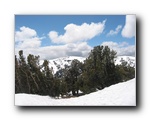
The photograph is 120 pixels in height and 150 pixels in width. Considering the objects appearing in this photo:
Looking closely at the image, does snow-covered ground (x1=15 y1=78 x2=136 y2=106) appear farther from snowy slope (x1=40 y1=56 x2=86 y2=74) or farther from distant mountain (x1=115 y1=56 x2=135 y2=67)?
snowy slope (x1=40 y1=56 x2=86 y2=74)

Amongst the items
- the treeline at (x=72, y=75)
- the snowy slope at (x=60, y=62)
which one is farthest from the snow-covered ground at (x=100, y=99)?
the snowy slope at (x=60, y=62)

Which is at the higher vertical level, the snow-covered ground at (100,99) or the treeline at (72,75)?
the treeline at (72,75)

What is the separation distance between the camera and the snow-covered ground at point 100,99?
10.6 feet

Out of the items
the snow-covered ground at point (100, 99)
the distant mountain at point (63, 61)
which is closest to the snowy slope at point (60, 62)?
the distant mountain at point (63, 61)

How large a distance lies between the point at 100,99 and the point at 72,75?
33 centimetres

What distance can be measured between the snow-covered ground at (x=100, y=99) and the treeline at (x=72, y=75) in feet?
0.15

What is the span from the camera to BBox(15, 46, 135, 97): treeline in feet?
10.8

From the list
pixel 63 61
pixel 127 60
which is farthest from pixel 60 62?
pixel 127 60

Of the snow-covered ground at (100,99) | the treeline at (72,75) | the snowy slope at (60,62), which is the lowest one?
Answer: the snow-covered ground at (100,99)

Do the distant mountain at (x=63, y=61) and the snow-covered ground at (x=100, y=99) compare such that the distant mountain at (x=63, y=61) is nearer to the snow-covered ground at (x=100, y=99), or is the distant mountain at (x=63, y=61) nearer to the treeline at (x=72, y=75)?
the treeline at (x=72, y=75)

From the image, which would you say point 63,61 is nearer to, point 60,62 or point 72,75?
point 60,62

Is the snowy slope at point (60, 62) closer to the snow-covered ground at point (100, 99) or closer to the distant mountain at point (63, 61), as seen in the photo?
the distant mountain at point (63, 61)
